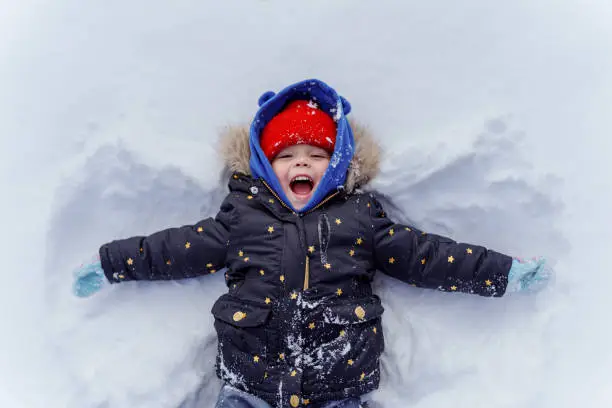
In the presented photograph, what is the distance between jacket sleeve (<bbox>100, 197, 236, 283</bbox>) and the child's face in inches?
8.5

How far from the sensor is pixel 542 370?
193 centimetres

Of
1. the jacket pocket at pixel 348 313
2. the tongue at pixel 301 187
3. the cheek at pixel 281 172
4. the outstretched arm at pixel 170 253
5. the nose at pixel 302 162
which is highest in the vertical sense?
the nose at pixel 302 162

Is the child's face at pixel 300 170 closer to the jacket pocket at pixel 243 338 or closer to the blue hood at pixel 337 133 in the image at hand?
the blue hood at pixel 337 133

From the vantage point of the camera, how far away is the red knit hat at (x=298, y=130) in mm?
1875

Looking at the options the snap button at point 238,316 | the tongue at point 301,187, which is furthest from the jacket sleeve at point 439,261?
the snap button at point 238,316

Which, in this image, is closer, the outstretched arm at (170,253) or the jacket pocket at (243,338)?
the jacket pocket at (243,338)

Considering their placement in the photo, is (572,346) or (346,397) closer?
(346,397)

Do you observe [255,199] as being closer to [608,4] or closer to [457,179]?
[457,179]

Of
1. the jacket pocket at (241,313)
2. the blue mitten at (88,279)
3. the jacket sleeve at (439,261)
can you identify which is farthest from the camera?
the blue mitten at (88,279)

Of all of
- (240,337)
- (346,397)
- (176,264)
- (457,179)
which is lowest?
(346,397)

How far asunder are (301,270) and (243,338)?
1.00 ft

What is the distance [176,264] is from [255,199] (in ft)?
1.21

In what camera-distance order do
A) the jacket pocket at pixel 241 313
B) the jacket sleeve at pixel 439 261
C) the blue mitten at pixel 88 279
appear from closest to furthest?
Answer: the jacket pocket at pixel 241 313, the jacket sleeve at pixel 439 261, the blue mitten at pixel 88 279

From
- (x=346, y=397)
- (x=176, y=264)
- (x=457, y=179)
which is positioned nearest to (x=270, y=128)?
(x=176, y=264)
